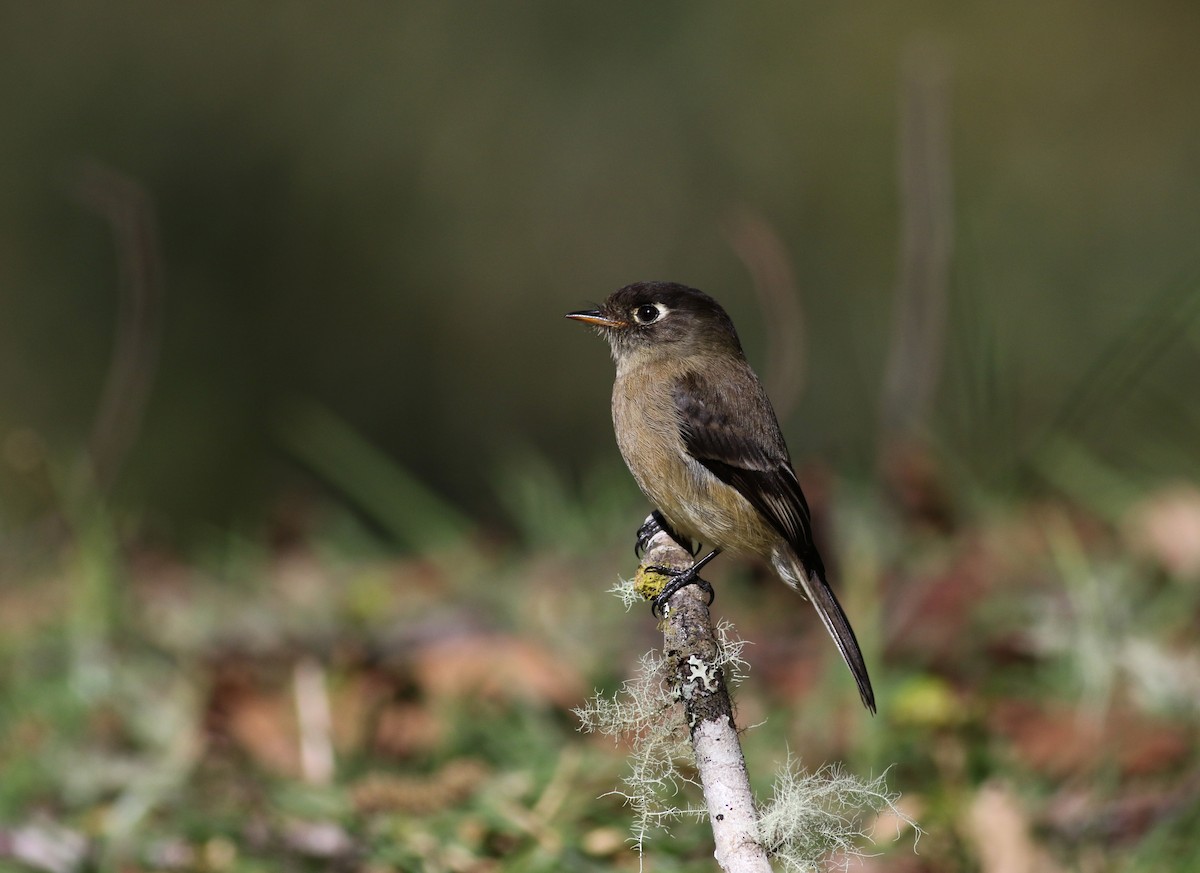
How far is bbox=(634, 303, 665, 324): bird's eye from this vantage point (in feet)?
10.2

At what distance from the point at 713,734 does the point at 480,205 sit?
913 cm

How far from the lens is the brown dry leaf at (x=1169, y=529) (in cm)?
404

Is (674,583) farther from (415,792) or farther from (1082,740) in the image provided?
(1082,740)

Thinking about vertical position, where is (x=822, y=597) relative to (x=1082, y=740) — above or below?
above

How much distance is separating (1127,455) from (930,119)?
175 centimetres

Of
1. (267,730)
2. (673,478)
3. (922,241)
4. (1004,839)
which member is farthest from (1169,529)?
(267,730)

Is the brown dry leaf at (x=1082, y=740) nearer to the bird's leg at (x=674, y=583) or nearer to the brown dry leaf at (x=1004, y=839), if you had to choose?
the brown dry leaf at (x=1004, y=839)

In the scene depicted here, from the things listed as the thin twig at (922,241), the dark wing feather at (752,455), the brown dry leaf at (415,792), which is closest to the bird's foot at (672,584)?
the dark wing feather at (752,455)

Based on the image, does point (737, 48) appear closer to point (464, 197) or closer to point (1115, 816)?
point (464, 197)

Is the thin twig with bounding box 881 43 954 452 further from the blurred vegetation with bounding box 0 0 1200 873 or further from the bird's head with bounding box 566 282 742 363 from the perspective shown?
the bird's head with bounding box 566 282 742 363

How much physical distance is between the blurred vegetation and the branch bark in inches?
35.6

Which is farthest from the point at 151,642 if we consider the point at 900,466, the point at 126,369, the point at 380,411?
the point at 380,411

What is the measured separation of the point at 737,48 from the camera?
10.6m

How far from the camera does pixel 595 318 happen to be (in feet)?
10.00
